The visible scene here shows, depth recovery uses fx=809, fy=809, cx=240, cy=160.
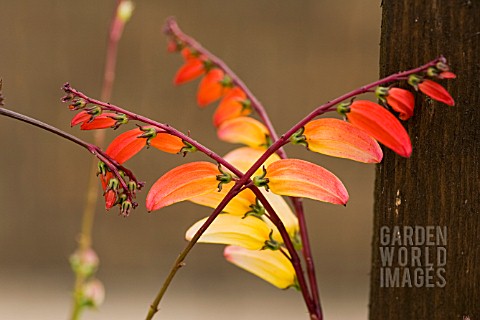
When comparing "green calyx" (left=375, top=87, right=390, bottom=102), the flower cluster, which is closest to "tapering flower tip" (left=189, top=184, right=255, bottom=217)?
the flower cluster

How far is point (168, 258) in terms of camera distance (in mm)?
2385

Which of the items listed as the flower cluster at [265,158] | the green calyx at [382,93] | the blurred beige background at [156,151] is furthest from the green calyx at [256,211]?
the blurred beige background at [156,151]

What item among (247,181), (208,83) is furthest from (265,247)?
(208,83)

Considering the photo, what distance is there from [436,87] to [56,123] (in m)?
2.01

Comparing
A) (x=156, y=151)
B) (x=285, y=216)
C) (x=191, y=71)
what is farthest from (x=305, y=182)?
(x=156, y=151)

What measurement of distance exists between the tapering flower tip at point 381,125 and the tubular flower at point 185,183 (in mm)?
83

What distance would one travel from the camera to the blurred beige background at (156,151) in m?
2.31

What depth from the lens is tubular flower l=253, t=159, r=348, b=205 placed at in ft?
1.49

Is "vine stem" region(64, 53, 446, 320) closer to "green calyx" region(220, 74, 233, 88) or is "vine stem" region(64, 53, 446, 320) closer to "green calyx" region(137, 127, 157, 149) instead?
"green calyx" region(137, 127, 157, 149)

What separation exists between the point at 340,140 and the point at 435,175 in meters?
0.07

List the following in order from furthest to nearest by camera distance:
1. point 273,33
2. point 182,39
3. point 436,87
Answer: point 273,33 < point 182,39 < point 436,87

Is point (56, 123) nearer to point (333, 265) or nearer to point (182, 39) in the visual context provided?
point (333, 265)

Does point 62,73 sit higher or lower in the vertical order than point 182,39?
higher

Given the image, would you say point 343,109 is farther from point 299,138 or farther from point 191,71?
point 191,71
